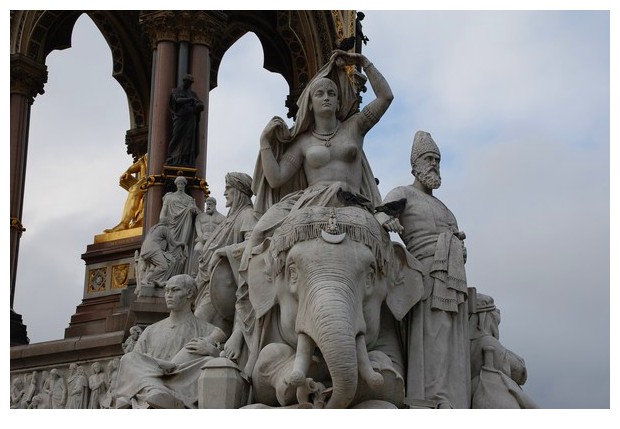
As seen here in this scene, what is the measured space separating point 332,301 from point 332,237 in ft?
1.86

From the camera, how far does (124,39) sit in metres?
34.8

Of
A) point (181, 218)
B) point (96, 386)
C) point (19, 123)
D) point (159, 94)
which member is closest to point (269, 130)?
point (96, 386)

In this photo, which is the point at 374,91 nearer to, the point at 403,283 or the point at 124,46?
the point at 403,283

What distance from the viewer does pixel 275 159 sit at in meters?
9.83

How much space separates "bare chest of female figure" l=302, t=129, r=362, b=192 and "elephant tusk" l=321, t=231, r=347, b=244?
129 centimetres

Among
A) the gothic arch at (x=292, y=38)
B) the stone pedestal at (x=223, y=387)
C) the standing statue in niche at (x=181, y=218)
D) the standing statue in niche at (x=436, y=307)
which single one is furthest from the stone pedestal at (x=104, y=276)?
the stone pedestal at (x=223, y=387)

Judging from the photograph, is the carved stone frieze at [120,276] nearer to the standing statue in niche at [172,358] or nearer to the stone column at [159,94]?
the stone column at [159,94]

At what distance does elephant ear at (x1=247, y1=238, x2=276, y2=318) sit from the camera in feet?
28.6

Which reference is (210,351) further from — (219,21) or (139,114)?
(139,114)

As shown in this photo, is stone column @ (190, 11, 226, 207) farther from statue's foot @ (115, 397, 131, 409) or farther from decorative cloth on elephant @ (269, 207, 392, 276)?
decorative cloth on elephant @ (269, 207, 392, 276)

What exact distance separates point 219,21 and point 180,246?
7.25 m

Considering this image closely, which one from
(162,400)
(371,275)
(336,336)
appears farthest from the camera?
(162,400)

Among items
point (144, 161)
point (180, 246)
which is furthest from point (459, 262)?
point (144, 161)

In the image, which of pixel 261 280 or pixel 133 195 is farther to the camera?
pixel 133 195
